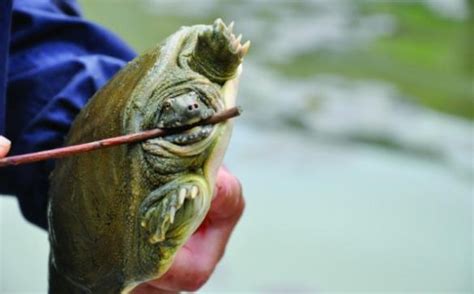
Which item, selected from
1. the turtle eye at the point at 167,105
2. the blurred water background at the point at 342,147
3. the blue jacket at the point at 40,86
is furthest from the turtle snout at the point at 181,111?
the blurred water background at the point at 342,147

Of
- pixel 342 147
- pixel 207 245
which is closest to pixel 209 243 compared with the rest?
pixel 207 245

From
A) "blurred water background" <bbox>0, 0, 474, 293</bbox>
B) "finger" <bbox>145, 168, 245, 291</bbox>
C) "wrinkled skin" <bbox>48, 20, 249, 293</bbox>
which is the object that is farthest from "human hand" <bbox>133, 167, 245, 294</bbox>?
"blurred water background" <bbox>0, 0, 474, 293</bbox>

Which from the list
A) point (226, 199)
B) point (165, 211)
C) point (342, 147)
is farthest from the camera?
point (342, 147)

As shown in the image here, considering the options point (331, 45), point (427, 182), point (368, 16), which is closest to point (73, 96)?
point (427, 182)

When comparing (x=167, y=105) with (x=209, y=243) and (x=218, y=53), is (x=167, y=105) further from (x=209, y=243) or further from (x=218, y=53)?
(x=209, y=243)

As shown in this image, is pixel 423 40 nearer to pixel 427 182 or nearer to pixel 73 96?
pixel 427 182

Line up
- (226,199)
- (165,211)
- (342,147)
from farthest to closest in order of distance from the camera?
(342,147) < (226,199) < (165,211)

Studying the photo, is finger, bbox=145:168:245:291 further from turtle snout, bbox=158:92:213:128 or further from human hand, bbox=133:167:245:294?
turtle snout, bbox=158:92:213:128
